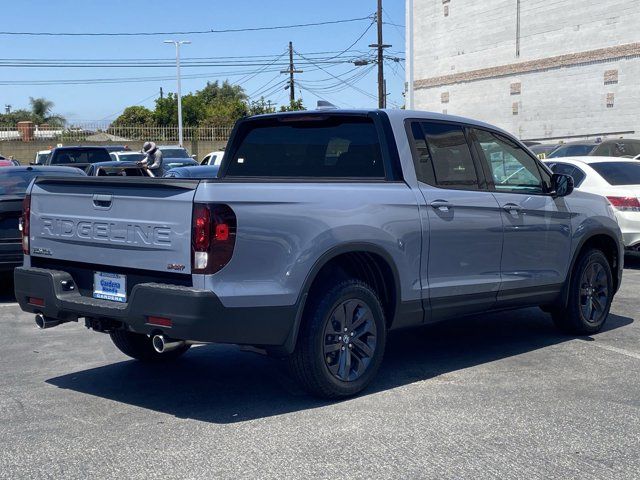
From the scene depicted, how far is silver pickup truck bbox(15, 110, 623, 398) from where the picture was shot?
556 cm

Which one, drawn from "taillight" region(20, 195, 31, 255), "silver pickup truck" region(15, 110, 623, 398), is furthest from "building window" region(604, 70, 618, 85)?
"taillight" region(20, 195, 31, 255)

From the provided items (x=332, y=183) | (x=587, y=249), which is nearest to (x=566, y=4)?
(x=587, y=249)

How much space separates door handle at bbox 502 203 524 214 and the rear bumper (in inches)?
96.2

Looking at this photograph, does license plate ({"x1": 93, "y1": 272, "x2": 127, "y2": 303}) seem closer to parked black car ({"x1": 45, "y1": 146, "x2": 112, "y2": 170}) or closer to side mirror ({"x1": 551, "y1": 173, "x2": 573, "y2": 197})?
side mirror ({"x1": 551, "y1": 173, "x2": 573, "y2": 197})

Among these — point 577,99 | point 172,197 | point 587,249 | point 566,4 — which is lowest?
point 587,249

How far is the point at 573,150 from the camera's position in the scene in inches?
920

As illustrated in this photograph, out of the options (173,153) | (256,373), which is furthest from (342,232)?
(173,153)

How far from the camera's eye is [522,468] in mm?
4926

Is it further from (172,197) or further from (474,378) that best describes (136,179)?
(474,378)

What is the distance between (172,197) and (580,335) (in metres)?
4.57

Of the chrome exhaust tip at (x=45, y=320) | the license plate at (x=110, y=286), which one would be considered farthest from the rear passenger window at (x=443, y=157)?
the chrome exhaust tip at (x=45, y=320)

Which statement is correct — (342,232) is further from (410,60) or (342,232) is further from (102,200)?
(410,60)

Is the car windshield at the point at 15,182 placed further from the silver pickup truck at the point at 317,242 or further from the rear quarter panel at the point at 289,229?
the rear quarter panel at the point at 289,229

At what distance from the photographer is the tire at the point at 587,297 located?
8.31 meters
